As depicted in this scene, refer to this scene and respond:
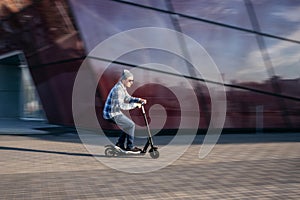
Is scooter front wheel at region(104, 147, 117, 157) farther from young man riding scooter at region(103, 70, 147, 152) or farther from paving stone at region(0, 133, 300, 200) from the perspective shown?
young man riding scooter at region(103, 70, 147, 152)

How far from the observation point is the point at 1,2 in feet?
52.0

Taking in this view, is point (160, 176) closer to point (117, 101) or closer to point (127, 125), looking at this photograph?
point (127, 125)

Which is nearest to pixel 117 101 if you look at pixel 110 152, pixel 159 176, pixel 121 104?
pixel 121 104

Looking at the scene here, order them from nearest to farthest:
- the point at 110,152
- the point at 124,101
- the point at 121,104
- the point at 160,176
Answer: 1. the point at 160,176
2. the point at 121,104
3. the point at 124,101
4. the point at 110,152

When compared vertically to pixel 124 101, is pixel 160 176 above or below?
below

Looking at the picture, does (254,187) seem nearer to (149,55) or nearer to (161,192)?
(161,192)

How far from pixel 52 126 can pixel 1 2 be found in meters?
5.23

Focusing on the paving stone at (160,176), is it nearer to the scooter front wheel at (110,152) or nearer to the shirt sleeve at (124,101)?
the scooter front wheel at (110,152)

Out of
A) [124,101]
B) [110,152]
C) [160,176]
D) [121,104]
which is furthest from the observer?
[110,152]

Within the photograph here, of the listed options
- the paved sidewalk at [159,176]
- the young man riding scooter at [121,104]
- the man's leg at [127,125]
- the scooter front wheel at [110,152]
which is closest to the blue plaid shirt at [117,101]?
the young man riding scooter at [121,104]

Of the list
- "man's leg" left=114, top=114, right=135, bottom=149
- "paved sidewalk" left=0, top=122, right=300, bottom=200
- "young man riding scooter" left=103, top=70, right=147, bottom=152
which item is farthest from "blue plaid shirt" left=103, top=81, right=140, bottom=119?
"paved sidewalk" left=0, top=122, right=300, bottom=200

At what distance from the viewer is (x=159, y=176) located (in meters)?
6.59

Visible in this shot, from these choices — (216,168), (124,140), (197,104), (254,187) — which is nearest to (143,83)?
Answer: (197,104)

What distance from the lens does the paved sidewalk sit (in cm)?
551
